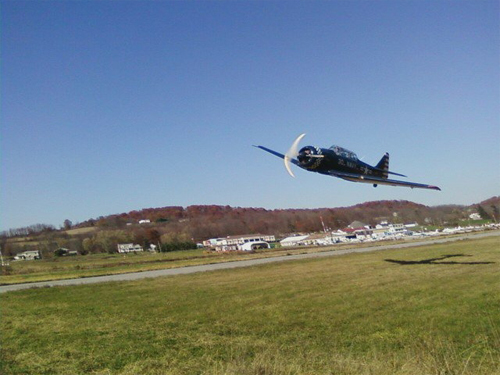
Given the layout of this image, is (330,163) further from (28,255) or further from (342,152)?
(28,255)

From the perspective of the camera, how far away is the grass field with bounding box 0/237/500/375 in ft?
21.0

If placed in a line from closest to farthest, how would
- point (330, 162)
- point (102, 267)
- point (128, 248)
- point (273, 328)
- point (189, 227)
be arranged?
point (273, 328)
point (330, 162)
point (102, 267)
point (128, 248)
point (189, 227)

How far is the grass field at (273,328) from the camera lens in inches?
253

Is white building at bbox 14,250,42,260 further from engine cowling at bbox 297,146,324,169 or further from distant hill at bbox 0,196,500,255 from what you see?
engine cowling at bbox 297,146,324,169

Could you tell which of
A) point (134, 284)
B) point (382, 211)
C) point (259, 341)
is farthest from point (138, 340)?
point (382, 211)

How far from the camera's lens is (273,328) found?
424 inches

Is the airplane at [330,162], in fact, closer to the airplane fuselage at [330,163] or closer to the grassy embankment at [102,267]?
the airplane fuselage at [330,163]

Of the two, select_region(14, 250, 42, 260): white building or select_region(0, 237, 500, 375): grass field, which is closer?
select_region(0, 237, 500, 375): grass field

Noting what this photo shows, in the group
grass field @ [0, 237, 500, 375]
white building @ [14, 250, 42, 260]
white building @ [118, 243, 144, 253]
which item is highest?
white building @ [14, 250, 42, 260]

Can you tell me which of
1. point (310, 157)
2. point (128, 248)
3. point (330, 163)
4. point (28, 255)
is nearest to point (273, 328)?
point (330, 163)

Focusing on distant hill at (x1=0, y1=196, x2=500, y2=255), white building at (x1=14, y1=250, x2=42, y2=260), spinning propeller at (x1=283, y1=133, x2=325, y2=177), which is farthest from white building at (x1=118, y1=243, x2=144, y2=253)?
spinning propeller at (x1=283, y1=133, x2=325, y2=177)

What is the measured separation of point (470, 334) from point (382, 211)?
21.5m

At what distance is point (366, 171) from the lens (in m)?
13.1

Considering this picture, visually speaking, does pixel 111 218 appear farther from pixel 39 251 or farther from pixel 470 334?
pixel 470 334
